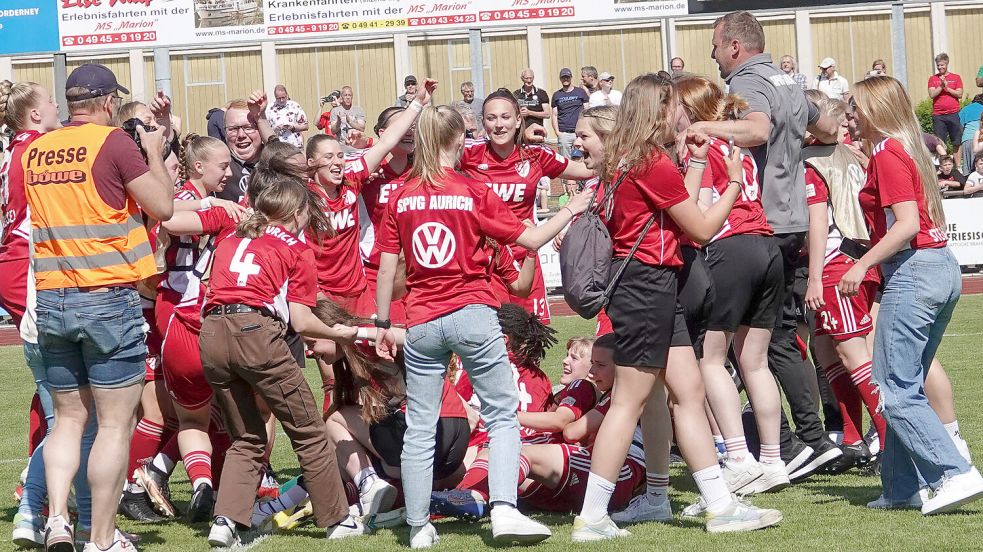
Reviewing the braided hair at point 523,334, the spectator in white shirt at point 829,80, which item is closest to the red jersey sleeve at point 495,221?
the braided hair at point 523,334

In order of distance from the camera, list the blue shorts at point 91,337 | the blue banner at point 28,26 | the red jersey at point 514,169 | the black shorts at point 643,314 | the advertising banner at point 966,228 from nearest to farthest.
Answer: the blue shorts at point 91,337 < the black shorts at point 643,314 < the red jersey at point 514,169 < the advertising banner at point 966,228 < the blue banner at point 28,26

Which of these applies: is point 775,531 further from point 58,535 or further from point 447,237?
point 58,535

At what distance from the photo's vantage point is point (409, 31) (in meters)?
29.6

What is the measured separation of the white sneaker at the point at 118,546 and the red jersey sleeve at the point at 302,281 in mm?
1272

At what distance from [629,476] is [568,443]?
1.19ft

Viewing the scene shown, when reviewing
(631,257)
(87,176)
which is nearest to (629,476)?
(631,257)

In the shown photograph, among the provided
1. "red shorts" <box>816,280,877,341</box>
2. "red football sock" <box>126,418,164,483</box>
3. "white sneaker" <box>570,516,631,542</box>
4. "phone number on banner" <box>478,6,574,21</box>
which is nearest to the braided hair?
"white sneaker" <box>570,516,631,542</box>

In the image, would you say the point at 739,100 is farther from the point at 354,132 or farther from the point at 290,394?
the point at 354,132

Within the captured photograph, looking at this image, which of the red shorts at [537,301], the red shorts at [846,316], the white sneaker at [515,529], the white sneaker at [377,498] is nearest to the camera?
the white sneaker at [515,529]

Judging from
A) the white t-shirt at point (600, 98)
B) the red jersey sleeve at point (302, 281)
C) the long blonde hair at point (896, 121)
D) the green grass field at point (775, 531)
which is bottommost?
the green grass field at point (775, 531)

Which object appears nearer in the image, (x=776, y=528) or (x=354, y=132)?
(x=776, y=528)

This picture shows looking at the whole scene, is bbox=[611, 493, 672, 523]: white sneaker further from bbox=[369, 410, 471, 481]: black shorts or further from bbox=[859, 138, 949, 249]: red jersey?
bbox=[859, 138, 949, 249]: red jersey

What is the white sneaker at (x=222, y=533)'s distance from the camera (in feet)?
17.4

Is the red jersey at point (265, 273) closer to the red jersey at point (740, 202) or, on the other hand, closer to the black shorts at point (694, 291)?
the black shorts at point (694, 291)
